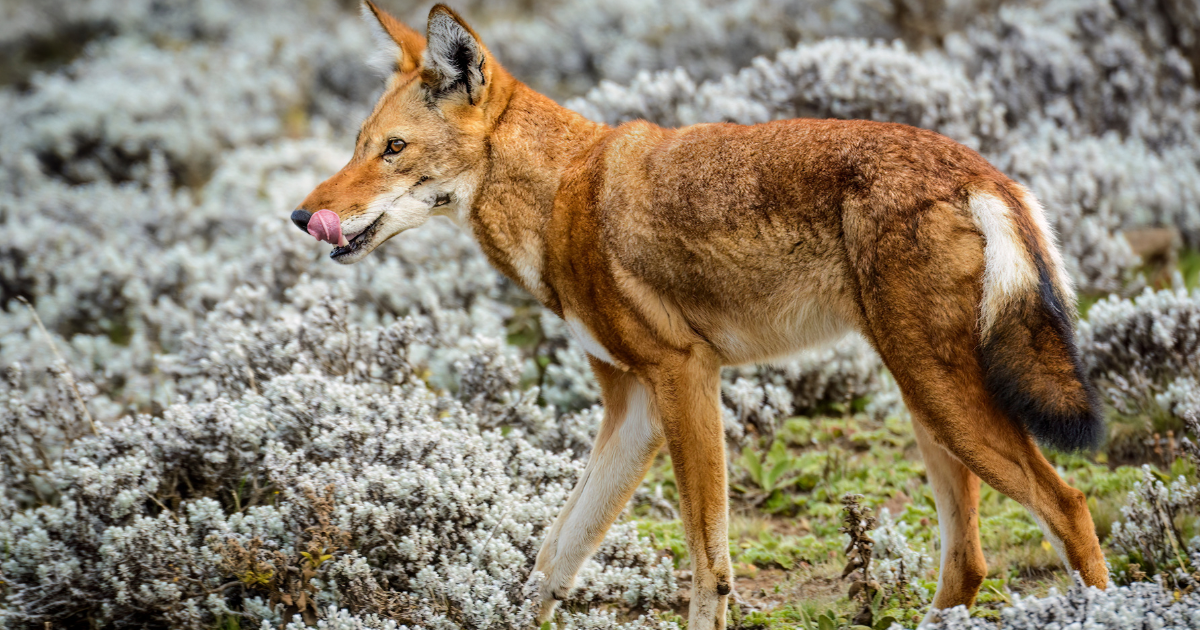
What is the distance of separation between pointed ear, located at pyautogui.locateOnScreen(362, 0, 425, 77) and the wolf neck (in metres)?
0.47

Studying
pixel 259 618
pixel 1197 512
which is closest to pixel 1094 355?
pixel 1197 512

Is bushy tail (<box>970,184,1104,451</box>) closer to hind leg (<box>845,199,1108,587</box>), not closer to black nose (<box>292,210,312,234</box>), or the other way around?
hind leg (<box>845,199,1108,587</box>)

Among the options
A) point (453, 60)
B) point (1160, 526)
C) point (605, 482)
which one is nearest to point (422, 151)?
point (453, 60)

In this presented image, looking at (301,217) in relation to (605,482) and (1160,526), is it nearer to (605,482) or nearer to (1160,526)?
(605,482)

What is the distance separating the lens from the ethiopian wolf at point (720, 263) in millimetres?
2832

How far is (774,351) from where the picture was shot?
3459mm

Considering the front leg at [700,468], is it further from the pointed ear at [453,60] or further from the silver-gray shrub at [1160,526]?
the silver-gray shrub at [1160,526]

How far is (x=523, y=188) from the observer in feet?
12.1

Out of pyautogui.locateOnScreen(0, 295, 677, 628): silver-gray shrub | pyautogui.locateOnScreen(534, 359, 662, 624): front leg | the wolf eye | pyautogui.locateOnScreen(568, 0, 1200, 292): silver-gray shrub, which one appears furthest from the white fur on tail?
pyautogui.locateOnScreen(568, 0, 1200, 292): silver-gray shrub

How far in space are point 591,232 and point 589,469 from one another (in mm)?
974

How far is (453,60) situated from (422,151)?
370 mm

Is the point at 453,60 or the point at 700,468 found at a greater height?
the point at 453,60

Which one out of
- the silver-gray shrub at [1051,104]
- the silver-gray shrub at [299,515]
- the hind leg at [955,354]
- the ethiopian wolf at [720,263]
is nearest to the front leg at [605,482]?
the ethiopian wolf at [720,263]

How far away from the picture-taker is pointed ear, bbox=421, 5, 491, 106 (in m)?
3.54
